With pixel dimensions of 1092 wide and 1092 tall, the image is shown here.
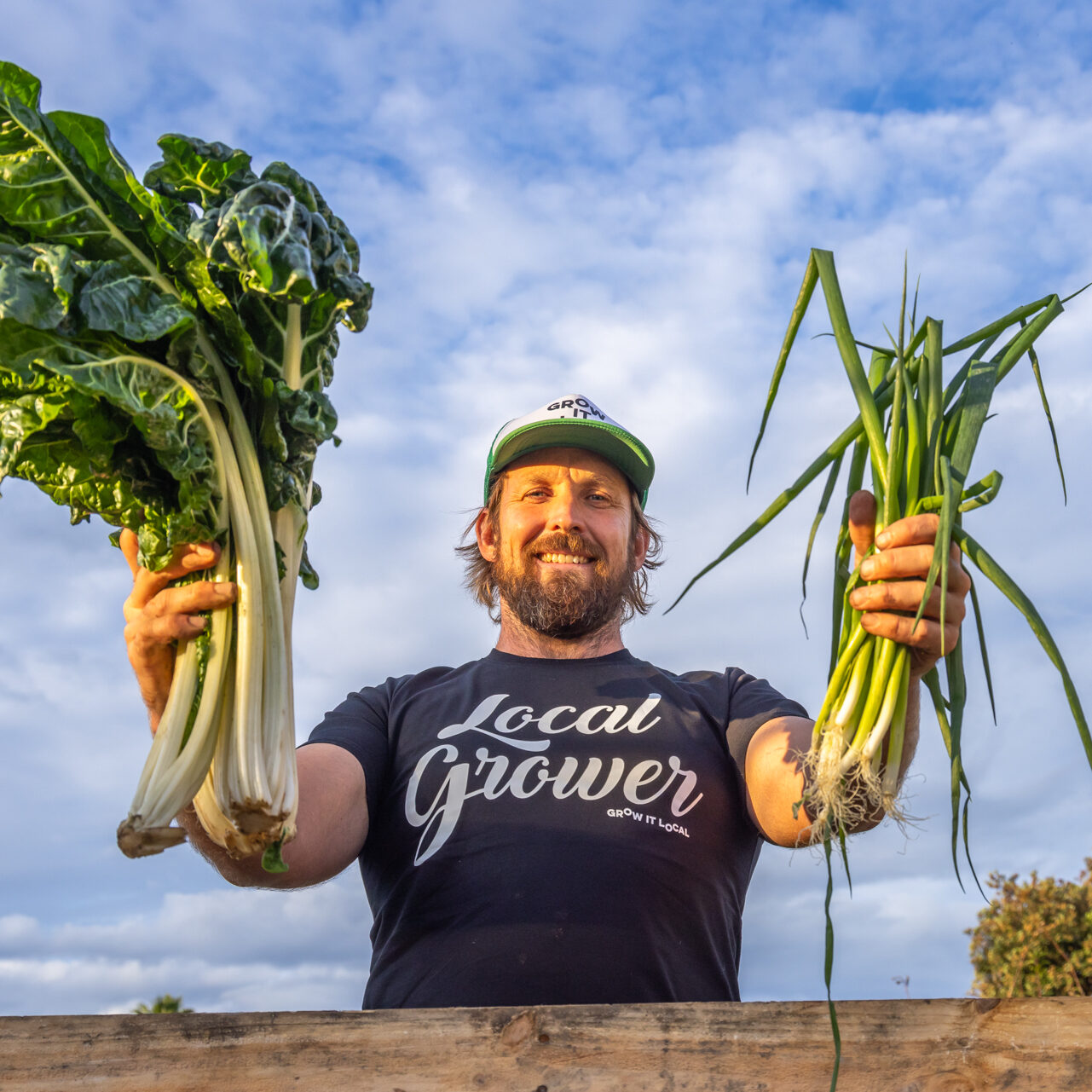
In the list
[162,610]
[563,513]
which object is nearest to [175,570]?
[162,610]

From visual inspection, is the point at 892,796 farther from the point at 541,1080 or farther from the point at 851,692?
the point at 541,1080

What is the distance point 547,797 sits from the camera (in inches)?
108

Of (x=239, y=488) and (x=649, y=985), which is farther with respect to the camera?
(x=649, y=985)

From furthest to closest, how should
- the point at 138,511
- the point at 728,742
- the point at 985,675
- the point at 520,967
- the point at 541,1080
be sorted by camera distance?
the point at 728,742
the point at 520,967
the point at 138,511
the point at 985,675
the point at 541,1080

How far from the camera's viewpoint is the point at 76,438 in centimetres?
195

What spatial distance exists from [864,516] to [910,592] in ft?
0.61

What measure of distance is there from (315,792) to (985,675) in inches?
63.0

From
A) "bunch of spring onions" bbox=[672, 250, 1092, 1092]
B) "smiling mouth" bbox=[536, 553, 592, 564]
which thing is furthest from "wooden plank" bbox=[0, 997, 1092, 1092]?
"smiling mouth" bbox=[536, 553, 592, 564]

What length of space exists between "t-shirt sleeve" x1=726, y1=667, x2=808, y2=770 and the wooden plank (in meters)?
1.13

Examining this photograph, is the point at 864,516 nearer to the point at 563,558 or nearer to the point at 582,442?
the point at 563,558

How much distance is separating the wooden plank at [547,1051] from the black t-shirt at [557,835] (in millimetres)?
746

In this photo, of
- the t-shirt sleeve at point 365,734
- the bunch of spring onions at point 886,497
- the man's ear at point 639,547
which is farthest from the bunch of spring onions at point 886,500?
the man's ear at point 639,547

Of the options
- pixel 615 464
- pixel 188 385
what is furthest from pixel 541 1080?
pixel 615 464

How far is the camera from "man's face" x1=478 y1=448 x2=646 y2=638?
3.38 meters
